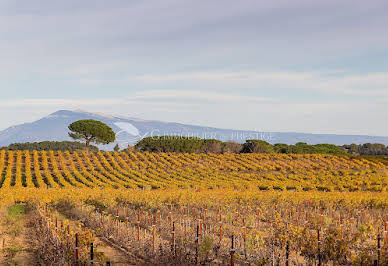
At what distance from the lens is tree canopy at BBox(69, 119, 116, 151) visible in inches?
2972

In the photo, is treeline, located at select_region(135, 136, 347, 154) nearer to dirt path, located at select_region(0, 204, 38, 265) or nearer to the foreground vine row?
the foreground vine row

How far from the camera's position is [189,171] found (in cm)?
4997

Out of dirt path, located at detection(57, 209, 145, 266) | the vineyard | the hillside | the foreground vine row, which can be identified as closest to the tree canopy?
the hillside

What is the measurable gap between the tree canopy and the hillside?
670 inches

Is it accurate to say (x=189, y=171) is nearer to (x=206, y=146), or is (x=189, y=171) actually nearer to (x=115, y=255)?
(x=206, y=146)

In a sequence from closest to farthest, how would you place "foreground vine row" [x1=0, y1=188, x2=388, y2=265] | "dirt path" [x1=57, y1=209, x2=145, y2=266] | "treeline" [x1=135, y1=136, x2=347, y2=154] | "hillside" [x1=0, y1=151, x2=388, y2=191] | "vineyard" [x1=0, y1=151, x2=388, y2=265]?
1. "foreground vine row" [x1=0, y1=188, x2=388, y2=265]
2. "vineyard" [x1=0, y1=151, x2=388, y2=265]
3. "dirt path" [x1=57, y1=209, x2=145, y2=266]
4. "hillside" [x1=0, y1=151, x2=388, y2=191]
5. "treeline" [x1=135, y1=136, x2=347, y2=154]

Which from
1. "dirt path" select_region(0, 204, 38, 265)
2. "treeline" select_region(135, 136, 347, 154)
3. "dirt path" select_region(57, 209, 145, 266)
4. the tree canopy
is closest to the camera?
"dirt path" select_region(57, 209, 145, 266)

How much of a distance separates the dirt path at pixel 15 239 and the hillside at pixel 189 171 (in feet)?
62.6

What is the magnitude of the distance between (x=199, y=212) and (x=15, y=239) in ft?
27.7

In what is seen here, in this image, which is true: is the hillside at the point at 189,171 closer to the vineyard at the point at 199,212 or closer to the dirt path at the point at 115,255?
the vineyard at the point at 199,212

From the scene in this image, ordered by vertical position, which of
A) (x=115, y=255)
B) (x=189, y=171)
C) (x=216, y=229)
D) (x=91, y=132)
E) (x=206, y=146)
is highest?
(x=91, y=132)

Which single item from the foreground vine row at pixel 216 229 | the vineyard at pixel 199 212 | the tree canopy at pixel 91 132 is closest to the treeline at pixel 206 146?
the tree canopy at pixel 91 132

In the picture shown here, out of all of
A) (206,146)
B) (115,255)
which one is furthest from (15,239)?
(206,146)

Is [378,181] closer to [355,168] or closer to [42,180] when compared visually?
[355,168]
